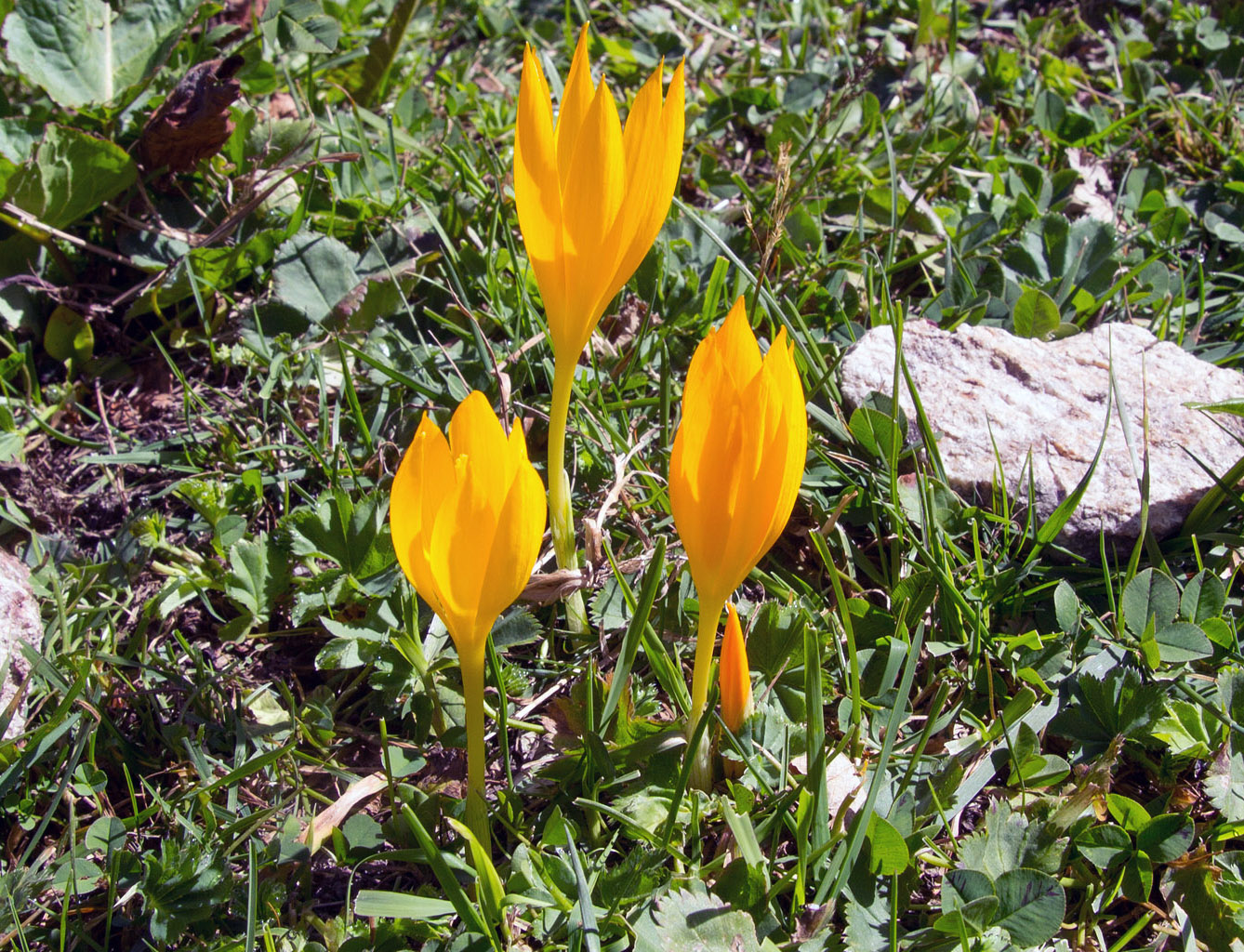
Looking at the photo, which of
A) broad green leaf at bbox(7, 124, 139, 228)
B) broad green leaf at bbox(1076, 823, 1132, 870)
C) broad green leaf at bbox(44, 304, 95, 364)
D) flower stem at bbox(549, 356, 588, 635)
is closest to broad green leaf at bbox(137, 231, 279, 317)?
broad green leaf at bbox(44, 304, 95, 364)

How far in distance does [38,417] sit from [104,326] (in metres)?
0.32

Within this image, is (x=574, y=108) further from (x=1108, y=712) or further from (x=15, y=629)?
(x=15, y=629)

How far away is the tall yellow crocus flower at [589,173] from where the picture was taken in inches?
51.0

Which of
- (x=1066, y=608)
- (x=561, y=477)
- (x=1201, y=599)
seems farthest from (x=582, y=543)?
(x=1201, y=599)

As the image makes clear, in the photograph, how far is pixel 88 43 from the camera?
2.68 meters

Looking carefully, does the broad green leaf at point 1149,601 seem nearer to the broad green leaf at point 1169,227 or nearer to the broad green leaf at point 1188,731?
the broad green leaf at point 1188,731

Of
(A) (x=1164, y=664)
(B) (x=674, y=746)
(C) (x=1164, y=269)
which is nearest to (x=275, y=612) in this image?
(B) (x=674, y=746)

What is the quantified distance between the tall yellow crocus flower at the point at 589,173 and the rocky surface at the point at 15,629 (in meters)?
1.14

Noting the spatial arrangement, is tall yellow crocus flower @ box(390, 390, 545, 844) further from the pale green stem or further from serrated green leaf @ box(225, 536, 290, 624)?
serrated green leaf @ box(225, 536, 290, 624)

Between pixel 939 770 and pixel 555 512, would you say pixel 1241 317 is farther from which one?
pixel 555 512

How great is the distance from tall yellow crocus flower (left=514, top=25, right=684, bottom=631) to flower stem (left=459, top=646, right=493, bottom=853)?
0.56 meters

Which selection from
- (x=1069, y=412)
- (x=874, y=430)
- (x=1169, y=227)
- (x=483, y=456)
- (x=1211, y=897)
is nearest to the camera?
(x=483, y=456)

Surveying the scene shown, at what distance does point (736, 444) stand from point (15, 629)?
1.47 m

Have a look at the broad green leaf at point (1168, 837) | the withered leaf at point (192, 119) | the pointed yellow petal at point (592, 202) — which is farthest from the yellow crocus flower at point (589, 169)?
the withered leaf at point (192, 119)
